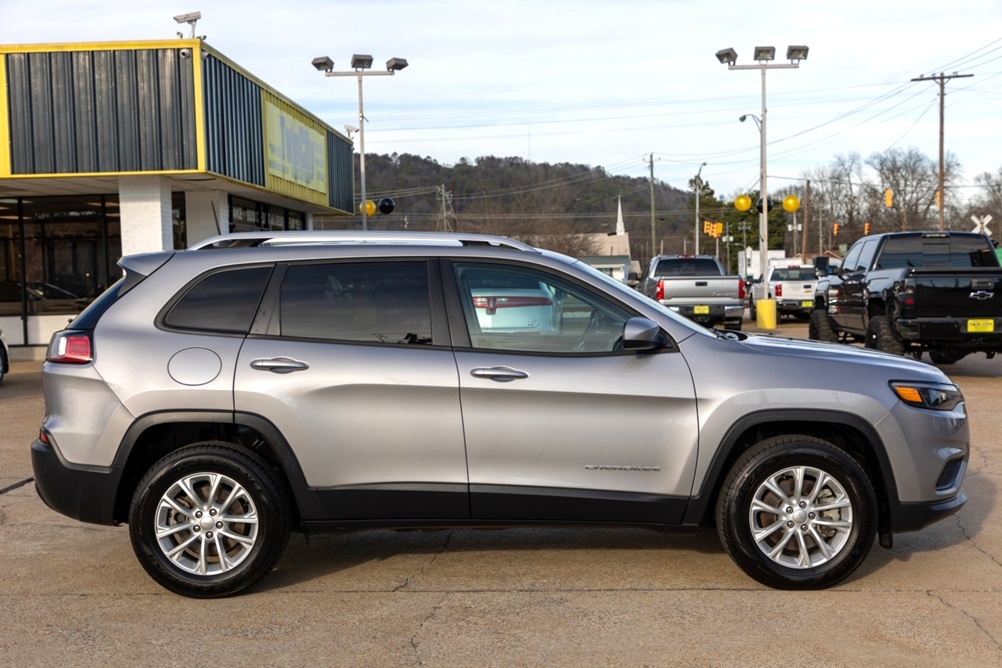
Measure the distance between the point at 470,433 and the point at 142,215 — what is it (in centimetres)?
1526

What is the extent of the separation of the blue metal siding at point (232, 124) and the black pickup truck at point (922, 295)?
10.6 meters

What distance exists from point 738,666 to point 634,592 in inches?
42.0

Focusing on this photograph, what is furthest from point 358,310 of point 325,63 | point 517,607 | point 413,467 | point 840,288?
point 325,63

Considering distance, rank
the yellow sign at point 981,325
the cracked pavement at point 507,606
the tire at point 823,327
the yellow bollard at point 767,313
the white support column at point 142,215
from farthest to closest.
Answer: the yellow bollard at point 767,313
the white support column at point 142,215
the tire at point 823,327
the yellow sign at point 981,325
the cracked pavement at point 507,606

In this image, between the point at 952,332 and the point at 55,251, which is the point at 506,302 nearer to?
the point at 952,332

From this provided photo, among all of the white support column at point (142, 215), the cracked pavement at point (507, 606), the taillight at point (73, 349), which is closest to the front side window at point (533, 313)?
the cracked pavement at point (507, 606)

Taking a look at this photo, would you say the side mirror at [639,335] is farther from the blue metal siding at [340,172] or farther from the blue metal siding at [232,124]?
the blue metal siding at [340,172]

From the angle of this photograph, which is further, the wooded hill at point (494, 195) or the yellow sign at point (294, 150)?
the wooded hill at point (494, 195)

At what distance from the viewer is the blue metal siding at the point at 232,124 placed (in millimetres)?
18078

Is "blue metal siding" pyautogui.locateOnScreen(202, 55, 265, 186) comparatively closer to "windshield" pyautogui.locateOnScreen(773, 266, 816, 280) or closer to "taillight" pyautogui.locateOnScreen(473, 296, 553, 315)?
"taillight" pyautogui.locateOnScreen(473, 296, 553, 315)

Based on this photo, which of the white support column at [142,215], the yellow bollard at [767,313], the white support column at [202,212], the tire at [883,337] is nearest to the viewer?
the tire at [883,337]

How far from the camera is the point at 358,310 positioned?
5.47m

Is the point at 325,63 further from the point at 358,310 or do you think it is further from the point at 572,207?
the point at 572,207

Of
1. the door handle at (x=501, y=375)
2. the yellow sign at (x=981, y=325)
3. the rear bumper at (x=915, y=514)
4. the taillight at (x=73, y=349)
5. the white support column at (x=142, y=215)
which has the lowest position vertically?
the rear bumper at (x=915, y=514)
